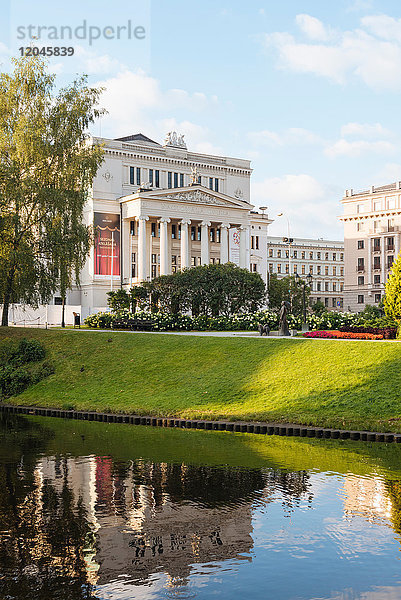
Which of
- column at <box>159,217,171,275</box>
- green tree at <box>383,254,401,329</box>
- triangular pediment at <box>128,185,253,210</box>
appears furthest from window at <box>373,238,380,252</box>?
green tree at <box>383,254,401,329</box>

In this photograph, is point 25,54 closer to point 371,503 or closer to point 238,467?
point 238,467

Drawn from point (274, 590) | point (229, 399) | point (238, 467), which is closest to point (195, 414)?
point (229, 399)

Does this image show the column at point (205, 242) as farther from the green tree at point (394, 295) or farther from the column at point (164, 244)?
the green tree at point (394, 295)

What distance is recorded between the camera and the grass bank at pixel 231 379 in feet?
76.6

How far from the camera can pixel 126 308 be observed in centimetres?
6644

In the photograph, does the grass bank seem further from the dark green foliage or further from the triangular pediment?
the triangular pediment

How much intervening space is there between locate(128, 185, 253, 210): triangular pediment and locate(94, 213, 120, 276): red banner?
227 inches

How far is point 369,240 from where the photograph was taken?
4363 inches

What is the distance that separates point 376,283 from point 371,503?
332 ft

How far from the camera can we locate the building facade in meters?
154

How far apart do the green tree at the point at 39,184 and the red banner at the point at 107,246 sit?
42.5m

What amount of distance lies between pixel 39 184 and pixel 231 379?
18806 millimetres

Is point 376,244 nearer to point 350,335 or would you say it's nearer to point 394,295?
point 394,295

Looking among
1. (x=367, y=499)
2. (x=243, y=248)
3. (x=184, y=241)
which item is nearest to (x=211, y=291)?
(x=184, y=241)
